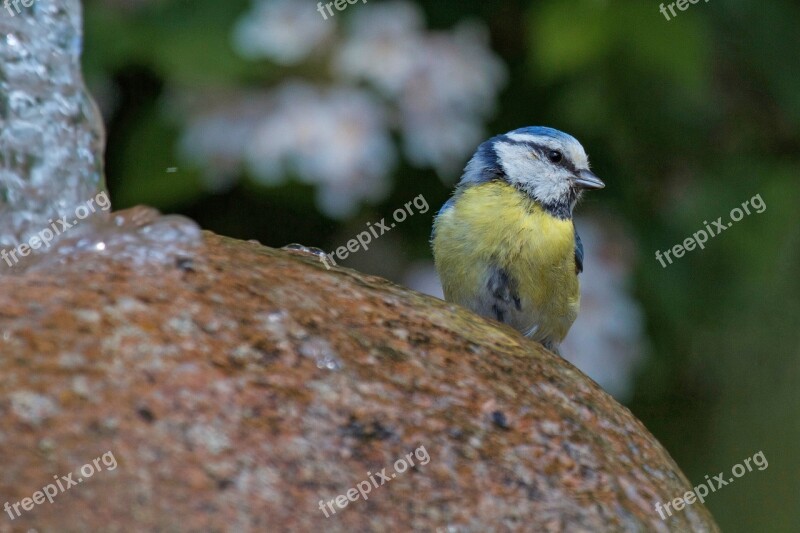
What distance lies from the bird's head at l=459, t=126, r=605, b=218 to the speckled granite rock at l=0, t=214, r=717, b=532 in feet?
3.50

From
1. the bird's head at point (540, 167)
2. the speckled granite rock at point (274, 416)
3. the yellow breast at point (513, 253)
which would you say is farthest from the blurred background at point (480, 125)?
the speckled granite rock at point (274, 416)

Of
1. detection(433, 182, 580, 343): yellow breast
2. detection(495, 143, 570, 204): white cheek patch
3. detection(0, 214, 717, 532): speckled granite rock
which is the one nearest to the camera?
detection(0, 214, 717, 532): speckled granite rock

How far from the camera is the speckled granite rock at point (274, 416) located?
155 centimetres

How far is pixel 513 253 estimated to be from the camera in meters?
2.85

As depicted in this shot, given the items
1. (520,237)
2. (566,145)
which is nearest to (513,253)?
(520,237)

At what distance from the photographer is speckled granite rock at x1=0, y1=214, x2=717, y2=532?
1548mm

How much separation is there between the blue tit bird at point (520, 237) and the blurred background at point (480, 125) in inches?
8.4

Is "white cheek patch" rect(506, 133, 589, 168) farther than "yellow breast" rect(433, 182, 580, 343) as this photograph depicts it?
Yes

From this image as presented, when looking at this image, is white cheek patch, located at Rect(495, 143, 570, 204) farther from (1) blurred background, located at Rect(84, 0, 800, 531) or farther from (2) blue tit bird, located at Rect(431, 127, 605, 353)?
(1) blurred background, located at Rect(84, 0, 800, 531)

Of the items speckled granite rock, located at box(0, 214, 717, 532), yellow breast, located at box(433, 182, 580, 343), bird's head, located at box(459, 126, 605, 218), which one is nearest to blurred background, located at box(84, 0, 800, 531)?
bird's head, located at box(459, 126, 605, 218)

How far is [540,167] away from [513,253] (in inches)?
13.4

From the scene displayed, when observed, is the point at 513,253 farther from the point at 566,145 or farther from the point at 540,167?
the point at 566,145

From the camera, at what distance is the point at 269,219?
3629 millimetres

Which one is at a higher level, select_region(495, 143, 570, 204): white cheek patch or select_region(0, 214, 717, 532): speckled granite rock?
select_region(495, 143, 570, 204): white cheek patch
